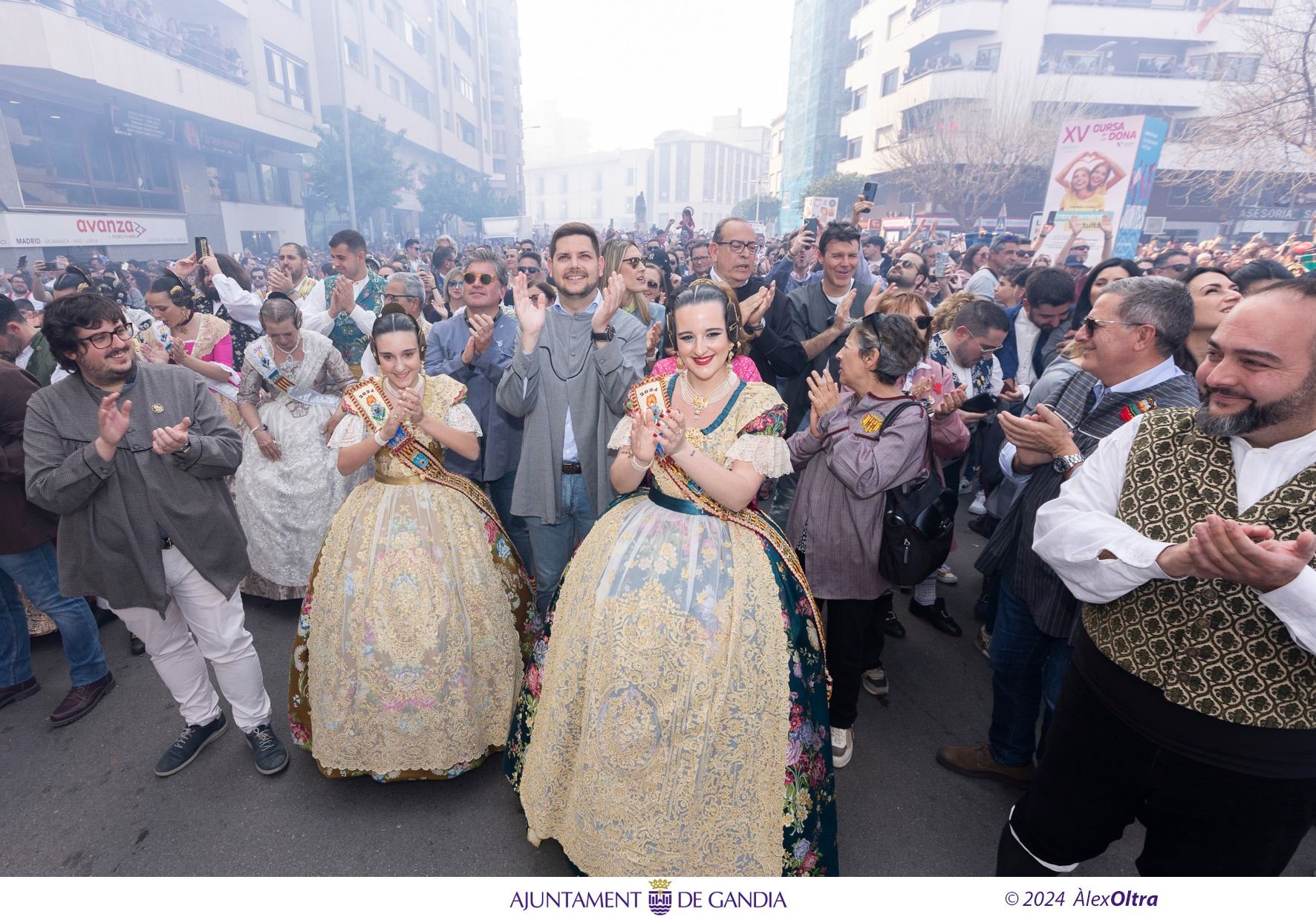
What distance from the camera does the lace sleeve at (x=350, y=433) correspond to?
10.6ft

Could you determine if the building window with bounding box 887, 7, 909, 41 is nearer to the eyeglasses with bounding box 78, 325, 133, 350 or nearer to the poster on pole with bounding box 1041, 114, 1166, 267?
the poster on pole with bounding box 1041, 114, 1166, 267

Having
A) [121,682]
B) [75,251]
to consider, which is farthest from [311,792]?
[75,251]

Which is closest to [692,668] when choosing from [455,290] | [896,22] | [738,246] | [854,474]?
[854,474]

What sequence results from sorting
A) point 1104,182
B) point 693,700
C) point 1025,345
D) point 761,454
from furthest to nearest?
point 1104,182
point 1025,345
point 761,454
point 693,700

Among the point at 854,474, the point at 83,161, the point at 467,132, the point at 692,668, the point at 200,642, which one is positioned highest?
the point at 467,132

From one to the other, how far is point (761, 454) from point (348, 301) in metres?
4.77

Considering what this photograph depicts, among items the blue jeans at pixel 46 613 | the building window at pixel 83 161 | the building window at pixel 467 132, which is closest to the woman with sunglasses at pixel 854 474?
the blue jeans at pixel 46 613

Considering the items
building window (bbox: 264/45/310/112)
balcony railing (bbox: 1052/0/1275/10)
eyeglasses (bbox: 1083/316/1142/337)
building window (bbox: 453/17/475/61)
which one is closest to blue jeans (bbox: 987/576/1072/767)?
eyeglasses (bbox: 1083/316/1142/337)

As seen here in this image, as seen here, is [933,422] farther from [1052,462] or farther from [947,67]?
[947,67]

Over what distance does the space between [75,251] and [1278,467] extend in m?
26.1

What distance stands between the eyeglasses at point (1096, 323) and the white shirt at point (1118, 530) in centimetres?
Result: 68

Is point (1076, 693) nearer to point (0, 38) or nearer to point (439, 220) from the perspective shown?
point (0, 38)

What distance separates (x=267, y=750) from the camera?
3359 millimetres

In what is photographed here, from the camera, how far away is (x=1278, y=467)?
5.76 ft
